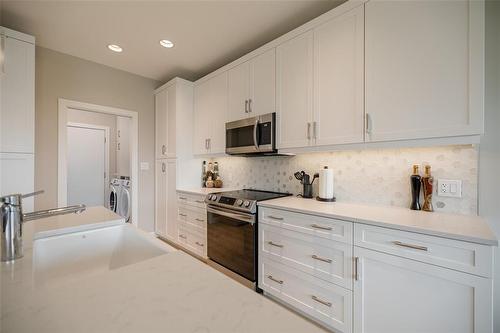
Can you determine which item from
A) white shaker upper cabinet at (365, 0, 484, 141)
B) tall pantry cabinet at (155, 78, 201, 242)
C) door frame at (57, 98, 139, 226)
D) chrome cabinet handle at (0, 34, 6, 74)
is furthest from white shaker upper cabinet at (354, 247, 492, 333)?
chrome cabinet handle at (0, 34, 6, 74)

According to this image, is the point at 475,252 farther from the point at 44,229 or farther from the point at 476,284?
the point at 44,229

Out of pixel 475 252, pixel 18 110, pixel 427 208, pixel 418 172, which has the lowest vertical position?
pixel 475 252

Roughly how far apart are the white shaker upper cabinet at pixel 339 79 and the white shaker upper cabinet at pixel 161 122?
7.62 feet

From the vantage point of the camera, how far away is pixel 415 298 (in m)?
1.20

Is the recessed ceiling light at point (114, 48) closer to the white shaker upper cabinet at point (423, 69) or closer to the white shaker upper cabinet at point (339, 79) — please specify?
the white shaker upper cabinet at point (339, 79)

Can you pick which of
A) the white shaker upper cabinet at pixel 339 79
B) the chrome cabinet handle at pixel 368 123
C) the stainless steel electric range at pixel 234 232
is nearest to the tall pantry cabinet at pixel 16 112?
the stainless steel electric range at pixel 234 232

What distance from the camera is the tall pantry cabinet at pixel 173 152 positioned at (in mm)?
3088

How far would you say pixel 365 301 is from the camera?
135 cm

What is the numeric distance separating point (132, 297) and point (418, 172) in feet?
6.27

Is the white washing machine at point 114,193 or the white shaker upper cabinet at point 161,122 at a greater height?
the white shaker upper cabinet at point 161,122

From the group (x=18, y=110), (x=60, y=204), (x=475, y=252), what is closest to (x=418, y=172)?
(x=475, y=252)

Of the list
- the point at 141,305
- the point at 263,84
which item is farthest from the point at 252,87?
the point at 141,305

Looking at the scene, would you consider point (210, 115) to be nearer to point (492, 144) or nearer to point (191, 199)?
point (191, 199)

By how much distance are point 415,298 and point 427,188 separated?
75 cm
